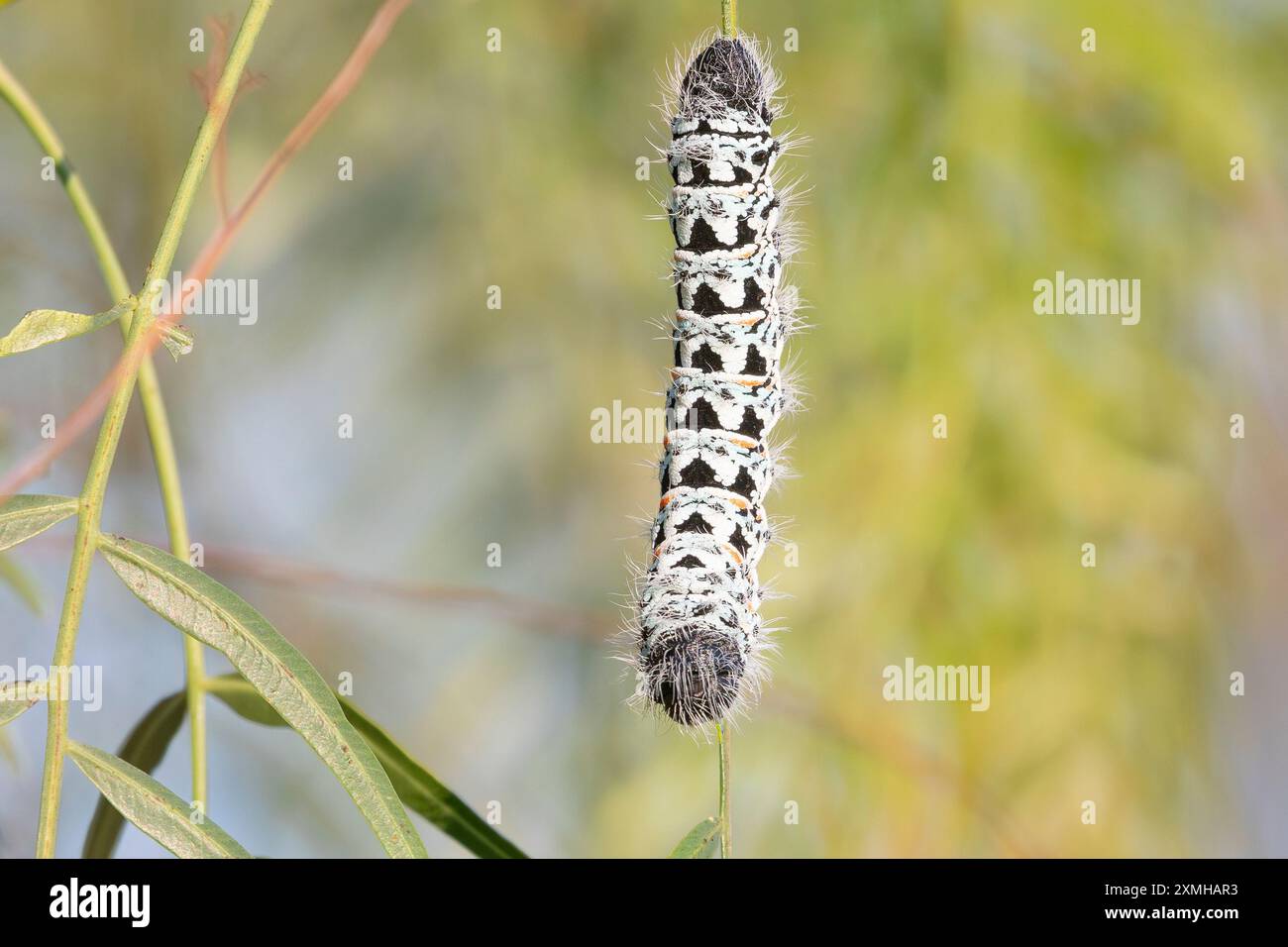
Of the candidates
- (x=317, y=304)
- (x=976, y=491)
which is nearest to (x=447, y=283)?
(x=317, y=304)

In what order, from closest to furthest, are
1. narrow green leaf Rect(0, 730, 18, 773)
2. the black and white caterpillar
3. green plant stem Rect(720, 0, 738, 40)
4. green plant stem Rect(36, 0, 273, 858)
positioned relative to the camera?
green plant stem Rect(36, 0, 273, 858), green plant stem Rect(720, 0, 738, 40), the black and white caterpillar, narrow green leaf Rect(0, 730, 18, 773)

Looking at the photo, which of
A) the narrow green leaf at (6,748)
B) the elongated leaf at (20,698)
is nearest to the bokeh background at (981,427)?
the narrow green leaf at (6,748)

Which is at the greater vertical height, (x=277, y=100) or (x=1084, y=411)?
(x=277, y=100)

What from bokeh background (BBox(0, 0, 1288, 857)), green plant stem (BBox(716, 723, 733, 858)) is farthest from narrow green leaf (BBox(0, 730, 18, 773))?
green plant stem (BBox(716, 723, 733, 858))

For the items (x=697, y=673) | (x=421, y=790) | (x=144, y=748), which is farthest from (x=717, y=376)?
(x=144, y=748)

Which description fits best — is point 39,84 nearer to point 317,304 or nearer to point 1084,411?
point 317,304

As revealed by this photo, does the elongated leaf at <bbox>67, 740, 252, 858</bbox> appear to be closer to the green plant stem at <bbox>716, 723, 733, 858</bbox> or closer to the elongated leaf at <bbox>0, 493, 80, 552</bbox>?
the elongated leaf at <bbox>0, 493, 80, 552</bbox>

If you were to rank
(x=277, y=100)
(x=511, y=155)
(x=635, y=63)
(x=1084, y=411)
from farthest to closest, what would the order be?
1. (x=277, y=100)
2. (x=511, y=155)
3. (x=635, y=63)
4. (x=1084, y=411)
